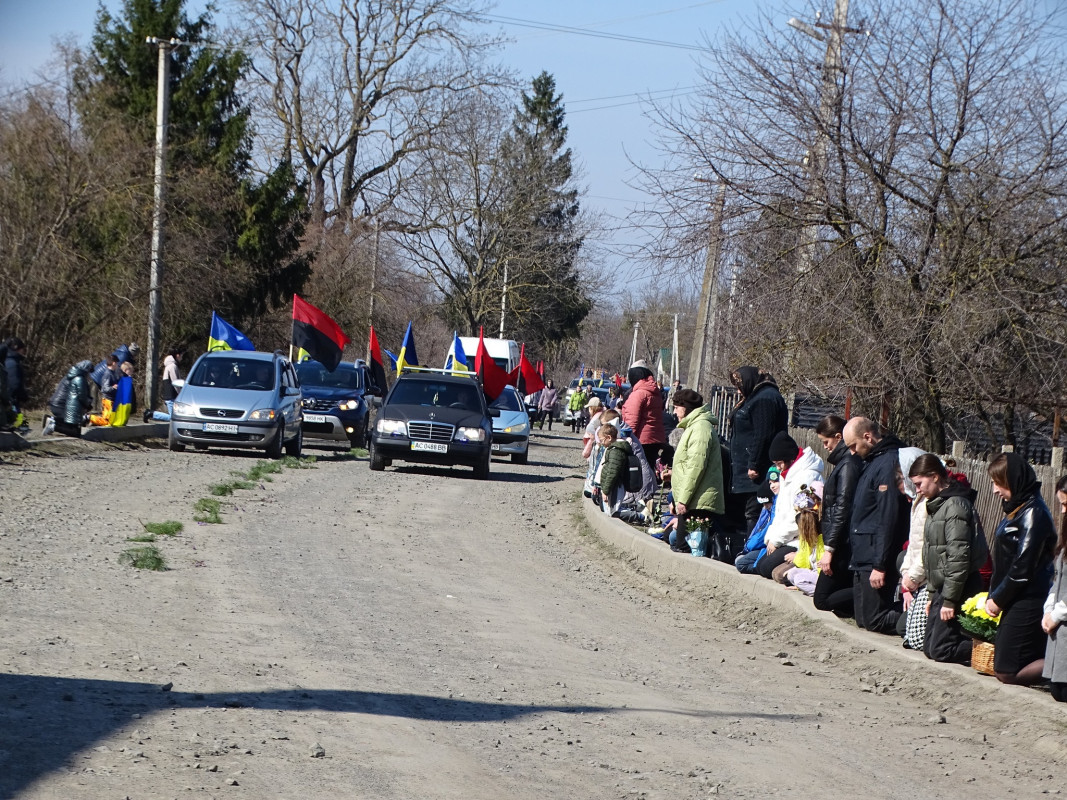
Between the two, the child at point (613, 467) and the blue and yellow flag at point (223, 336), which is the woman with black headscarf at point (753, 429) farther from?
the blue and yellow flag at point (223, 336)

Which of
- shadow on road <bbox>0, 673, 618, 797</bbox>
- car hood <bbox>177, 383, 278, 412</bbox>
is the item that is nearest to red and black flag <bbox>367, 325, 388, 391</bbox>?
car hood <bbox>177, 383, 278, 412</bbox>

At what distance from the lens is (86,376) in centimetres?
2266

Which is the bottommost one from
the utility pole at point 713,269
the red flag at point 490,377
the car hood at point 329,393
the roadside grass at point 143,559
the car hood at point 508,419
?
the roadside grass at point 143,559

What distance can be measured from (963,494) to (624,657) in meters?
2.40

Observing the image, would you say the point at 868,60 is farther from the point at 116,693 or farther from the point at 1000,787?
the point at 116,693

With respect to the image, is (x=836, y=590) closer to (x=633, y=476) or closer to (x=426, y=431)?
(x=633, y=476)

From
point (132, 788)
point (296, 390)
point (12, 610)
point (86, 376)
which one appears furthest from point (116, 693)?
point (296, 390)

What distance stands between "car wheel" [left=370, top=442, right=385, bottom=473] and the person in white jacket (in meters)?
12.2

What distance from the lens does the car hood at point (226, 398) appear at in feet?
76.6

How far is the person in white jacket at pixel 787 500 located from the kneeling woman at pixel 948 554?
2.71 metres

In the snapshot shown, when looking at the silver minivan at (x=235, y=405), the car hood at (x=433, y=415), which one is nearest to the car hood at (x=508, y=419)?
the car hood at (x=433, y=415)

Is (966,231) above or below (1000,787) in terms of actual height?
above

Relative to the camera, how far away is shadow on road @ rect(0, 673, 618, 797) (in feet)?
17.5

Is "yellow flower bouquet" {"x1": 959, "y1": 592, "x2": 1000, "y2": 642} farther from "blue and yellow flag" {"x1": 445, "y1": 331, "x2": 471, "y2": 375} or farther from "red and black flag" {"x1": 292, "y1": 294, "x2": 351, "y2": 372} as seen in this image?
"blue and yellow flag" {"x1": 445, "y1": 331, "x2": 471, "y2": 375}
